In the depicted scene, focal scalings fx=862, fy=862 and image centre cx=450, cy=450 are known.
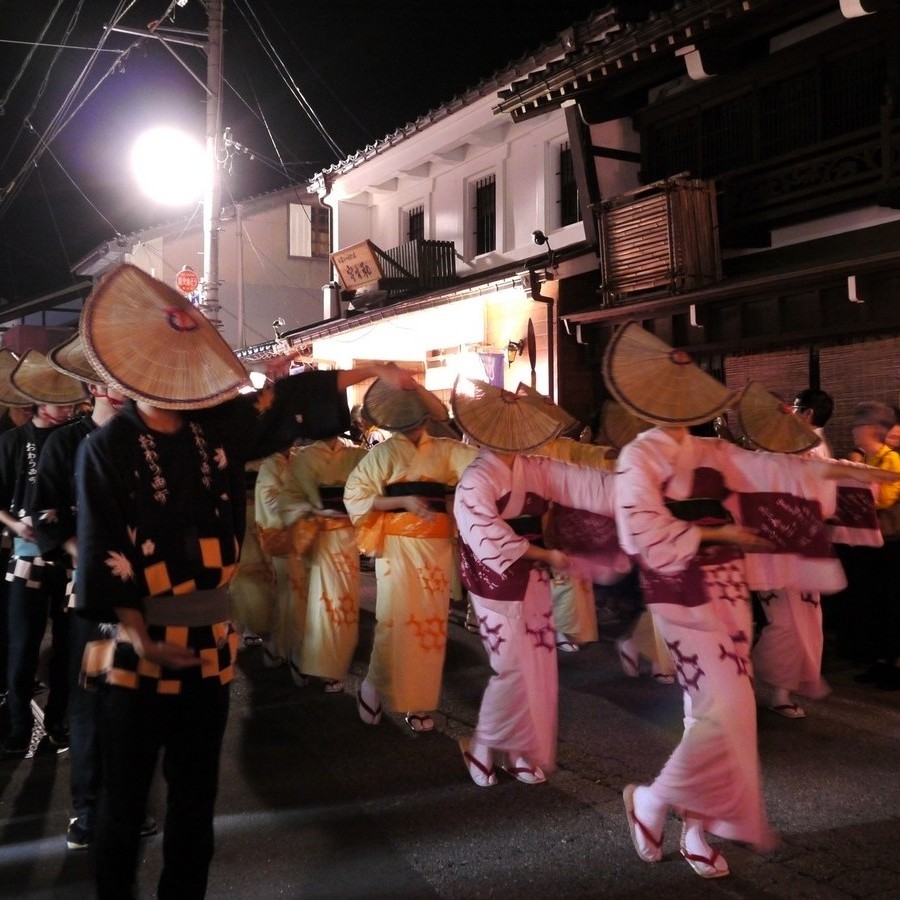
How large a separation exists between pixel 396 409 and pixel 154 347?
118 inches

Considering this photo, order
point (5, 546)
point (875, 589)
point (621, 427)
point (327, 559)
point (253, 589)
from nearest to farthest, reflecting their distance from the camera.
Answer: point (621, 427) → point (5, 546) → point (327, 559) → point (875, 589) → point (253, 589)

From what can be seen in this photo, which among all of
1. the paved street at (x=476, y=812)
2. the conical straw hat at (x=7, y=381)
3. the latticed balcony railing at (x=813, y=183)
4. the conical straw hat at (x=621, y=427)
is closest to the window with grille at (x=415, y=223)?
the latticed balcony railing at (x=813, y=183)

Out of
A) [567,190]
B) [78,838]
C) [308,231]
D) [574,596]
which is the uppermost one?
[308,231]

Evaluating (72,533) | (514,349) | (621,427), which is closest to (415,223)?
(514,349)

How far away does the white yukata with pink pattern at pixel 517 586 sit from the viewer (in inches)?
179

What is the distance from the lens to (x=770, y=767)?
16.0 feet

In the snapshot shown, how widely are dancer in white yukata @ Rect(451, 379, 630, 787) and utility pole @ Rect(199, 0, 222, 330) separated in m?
10.1

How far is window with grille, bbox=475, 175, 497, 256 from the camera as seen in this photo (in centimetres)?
1619

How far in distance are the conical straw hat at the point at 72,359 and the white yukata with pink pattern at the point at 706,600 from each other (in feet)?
8.03

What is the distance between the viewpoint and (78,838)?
4.12 meters

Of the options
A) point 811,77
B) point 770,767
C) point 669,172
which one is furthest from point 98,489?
point 669,172

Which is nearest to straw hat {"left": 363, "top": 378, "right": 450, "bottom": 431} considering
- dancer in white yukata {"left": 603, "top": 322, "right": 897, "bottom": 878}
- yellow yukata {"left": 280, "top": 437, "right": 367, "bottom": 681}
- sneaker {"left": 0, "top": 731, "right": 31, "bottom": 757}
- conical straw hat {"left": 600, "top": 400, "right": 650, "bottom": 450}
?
yellow yukata {"left": 280, "top": 437, "right": 367, "bottom": 681}

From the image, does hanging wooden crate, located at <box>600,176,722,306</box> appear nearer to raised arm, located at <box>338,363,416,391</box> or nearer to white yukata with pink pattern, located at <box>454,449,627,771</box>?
white yukata with pink pattern, located at <box>454,449,627,771</box>

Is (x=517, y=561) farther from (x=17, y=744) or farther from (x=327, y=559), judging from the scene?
(x=17, y=744)
